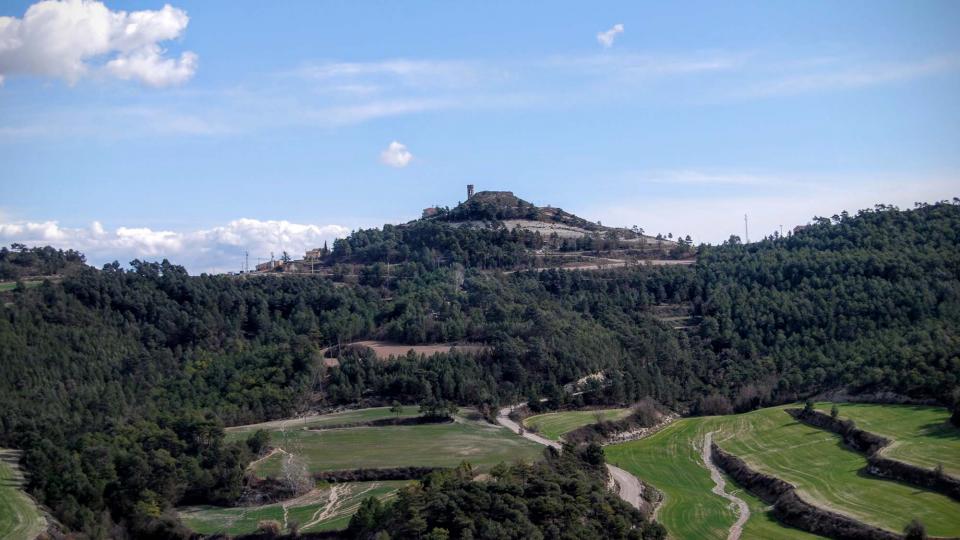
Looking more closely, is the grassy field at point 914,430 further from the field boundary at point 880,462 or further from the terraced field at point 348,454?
the terraced field at point 348,454

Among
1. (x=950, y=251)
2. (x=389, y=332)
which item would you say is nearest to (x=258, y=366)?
(x=389, y=332)

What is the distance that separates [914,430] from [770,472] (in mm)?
8566

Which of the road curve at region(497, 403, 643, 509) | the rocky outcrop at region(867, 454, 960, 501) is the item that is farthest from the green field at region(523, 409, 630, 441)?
the rocky outcrop at region(867, 454, 960, 501)

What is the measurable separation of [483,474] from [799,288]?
51007 millimetres

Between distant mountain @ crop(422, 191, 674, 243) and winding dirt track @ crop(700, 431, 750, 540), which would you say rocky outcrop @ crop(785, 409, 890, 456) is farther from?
distant mountain @ crop(422, 191, 674, 243)

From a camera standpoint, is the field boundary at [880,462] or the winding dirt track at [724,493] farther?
the winding dirt track at [724,493]

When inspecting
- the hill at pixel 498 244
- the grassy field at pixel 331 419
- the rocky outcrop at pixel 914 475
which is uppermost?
the hill at pixel 498 244

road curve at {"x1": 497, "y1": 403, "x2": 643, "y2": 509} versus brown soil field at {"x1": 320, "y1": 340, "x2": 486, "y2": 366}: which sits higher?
brown soil field at {"x1": 320, "y1": 340, "x2": 486, "y2": 366}

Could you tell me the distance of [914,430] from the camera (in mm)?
52250

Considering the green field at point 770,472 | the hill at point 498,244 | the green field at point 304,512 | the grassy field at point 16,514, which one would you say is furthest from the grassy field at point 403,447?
the hill at point 498,244

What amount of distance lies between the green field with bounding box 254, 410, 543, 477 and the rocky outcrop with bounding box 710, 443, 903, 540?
11447 millimetres

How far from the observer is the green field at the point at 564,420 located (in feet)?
204

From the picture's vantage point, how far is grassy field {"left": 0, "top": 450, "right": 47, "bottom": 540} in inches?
A: 1698

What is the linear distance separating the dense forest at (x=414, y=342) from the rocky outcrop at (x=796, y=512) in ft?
42.7
